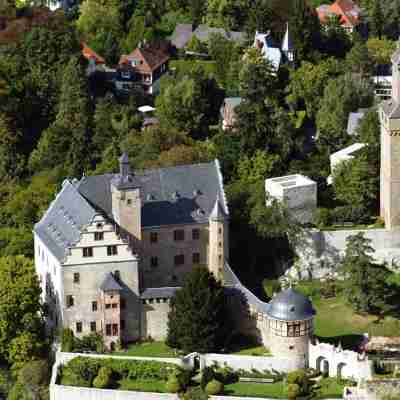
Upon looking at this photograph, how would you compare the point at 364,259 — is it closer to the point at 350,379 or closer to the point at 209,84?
the point at 350,379

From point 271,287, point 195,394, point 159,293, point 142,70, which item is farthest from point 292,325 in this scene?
point 142,70

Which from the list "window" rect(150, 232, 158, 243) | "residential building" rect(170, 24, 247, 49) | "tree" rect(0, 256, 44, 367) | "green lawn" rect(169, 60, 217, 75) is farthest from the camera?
"residential building" rect(170, 24, 247, 49)

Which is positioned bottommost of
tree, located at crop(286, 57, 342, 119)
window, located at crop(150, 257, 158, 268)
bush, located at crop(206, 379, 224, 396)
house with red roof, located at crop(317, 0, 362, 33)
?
bush, located at crop(206, 379, 224, 396)

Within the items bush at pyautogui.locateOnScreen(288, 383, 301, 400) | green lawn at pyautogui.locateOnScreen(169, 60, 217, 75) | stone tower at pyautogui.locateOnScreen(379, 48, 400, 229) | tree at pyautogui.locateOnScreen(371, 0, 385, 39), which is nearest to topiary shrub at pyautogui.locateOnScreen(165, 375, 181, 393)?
bush at pyautogui.locateOnScreen(288, 383, 301, 400)

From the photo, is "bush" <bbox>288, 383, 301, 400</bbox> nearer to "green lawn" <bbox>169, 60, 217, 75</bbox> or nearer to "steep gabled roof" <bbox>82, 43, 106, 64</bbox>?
"green lawn" <bbox>169, 60, 217, 75</bbox>

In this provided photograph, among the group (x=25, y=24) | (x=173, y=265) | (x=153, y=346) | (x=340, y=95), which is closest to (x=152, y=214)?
(x=173, y=265)

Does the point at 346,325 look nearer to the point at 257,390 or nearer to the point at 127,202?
the point at 257,390
